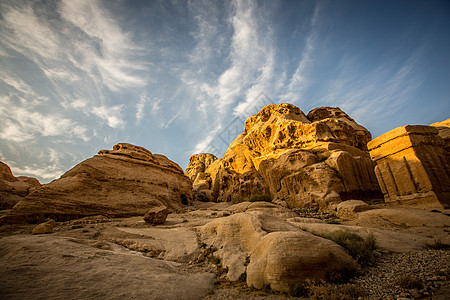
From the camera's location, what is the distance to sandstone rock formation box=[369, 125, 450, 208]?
423 inches

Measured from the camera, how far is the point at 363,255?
15.7 feet

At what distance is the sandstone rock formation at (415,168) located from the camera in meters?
10.8

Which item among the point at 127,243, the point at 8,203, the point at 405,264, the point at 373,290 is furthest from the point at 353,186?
the point at 8,203

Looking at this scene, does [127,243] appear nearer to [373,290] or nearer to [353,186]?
[373,290]

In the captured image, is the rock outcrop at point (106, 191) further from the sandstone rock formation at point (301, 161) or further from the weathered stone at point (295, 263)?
the weathered stone at point (295, 263)

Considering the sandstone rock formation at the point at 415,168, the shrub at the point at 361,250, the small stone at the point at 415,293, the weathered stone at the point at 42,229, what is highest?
the sandstone rock formation at the point at 415,168

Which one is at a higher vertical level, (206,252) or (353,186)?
(353,186)

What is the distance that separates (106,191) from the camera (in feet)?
52.3

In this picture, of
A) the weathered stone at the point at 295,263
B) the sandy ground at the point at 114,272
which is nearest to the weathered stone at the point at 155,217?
the sandy ground at the point at 114,272

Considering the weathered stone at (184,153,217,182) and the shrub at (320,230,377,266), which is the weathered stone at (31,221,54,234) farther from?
the weathered stone at (184,153,217,182)

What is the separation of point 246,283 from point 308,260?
1548 millimetres

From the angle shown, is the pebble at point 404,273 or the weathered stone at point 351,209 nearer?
the pebble at point 404,273

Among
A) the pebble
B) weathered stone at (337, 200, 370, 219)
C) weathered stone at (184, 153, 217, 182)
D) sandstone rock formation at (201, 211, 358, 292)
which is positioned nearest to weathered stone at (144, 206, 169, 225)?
sandstone rock formation at (201, 211, 358, 292)

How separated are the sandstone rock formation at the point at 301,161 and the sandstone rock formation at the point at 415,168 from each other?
3.77 meters
